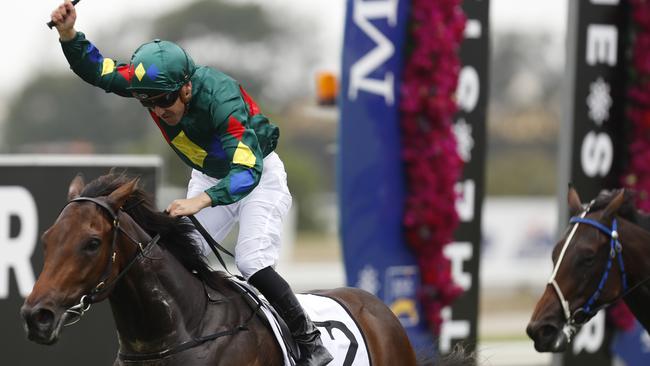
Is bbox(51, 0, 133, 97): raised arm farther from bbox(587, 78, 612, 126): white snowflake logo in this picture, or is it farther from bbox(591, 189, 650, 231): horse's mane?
bbox(587, 78, 612, 126): white snowflake logo

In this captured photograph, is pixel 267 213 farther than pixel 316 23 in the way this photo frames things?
No

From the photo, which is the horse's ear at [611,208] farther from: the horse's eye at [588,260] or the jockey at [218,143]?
the jockey at [218,143]

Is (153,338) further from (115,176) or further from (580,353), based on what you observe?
(580,353)

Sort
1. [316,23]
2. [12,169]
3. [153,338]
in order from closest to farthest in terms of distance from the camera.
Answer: [153,338] → [12,169] → [316,23]

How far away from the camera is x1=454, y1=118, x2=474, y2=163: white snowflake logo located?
7.41m

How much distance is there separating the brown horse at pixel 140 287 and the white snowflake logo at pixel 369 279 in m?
2.71

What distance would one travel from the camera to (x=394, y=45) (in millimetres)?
6891

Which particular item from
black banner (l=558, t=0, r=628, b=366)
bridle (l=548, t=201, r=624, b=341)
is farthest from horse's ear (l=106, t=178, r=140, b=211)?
black banner (l=558, t=0, r=628, b=366)

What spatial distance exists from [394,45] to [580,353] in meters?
2.77

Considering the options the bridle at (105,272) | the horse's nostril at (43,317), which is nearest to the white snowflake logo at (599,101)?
the bridle at (105,272)

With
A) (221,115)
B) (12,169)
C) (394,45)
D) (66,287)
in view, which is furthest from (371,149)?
(66,287)

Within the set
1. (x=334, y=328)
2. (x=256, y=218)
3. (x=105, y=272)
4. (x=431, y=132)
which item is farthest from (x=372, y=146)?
(x=105, y=272)

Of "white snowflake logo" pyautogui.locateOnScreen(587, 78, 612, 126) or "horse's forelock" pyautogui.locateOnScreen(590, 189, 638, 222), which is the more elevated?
"white snowflake logo" pyautogui.locateOnScreen(587, 78, 612, 126)

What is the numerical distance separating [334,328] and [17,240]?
2.09 metres
